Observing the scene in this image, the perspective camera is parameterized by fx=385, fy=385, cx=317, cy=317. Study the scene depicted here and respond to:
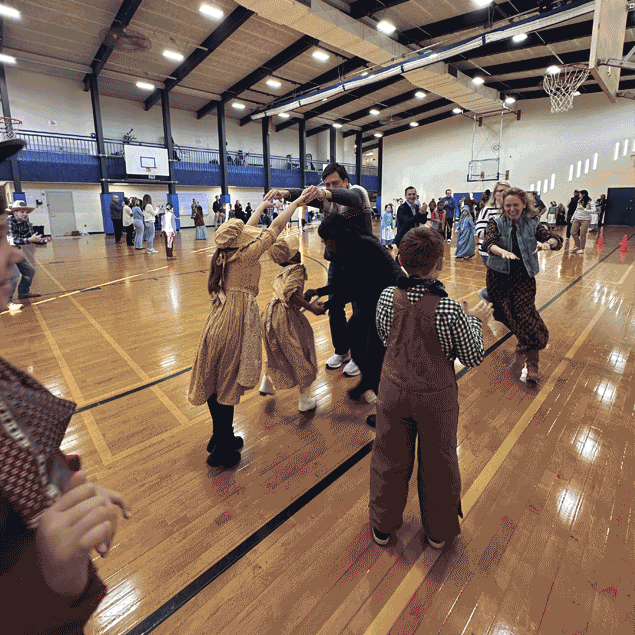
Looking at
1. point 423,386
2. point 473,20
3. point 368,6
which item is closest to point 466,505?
point 423,386

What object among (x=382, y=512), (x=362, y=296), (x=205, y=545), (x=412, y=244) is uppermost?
(x=412, y=244)

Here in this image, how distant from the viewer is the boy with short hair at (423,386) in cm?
156

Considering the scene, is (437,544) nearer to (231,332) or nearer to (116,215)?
(231,332)

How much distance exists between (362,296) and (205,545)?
173 cm

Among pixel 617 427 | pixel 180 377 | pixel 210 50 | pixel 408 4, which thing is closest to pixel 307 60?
pixel 210 50

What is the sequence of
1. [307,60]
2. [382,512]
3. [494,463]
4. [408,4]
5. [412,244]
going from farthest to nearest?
[307,60] → [408,4] → [494,463] → [382,512] → [412,244]

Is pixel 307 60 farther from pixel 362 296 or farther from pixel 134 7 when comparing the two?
pixel 362 296

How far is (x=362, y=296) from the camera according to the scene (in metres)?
2.69

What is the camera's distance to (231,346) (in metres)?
2.31

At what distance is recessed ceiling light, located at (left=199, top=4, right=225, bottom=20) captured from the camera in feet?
35.6

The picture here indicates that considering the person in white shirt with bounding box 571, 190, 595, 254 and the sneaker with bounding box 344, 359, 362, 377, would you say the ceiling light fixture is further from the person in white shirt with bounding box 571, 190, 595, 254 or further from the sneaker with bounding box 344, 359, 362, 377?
the sneaker with bounding box 344, 359, 362, 377

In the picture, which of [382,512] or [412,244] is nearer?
[412,244]

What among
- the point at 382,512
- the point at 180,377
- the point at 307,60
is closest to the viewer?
the point at 382,512

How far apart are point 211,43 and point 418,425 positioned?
1608cm
